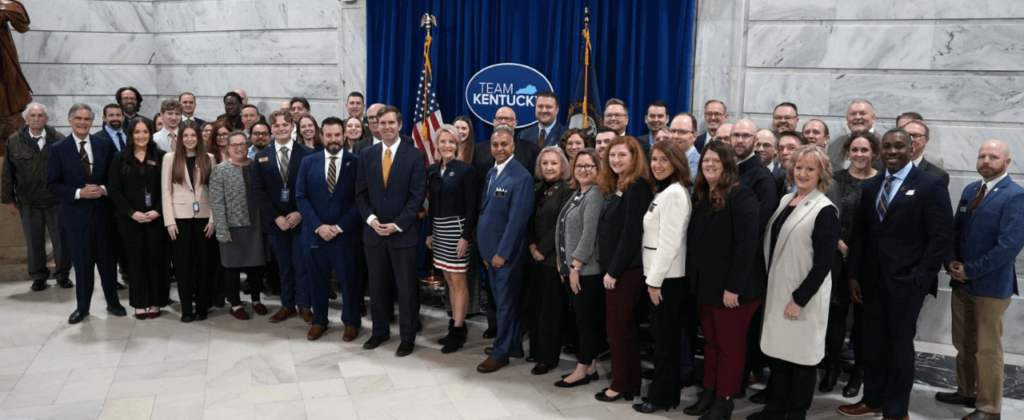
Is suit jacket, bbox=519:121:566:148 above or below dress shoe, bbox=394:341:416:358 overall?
above

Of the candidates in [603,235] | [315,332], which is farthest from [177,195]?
[603,235]

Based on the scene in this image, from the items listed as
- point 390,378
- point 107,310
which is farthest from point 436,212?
point 107,310

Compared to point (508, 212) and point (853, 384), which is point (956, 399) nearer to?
point (853, 384)

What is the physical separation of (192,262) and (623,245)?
3689 mm

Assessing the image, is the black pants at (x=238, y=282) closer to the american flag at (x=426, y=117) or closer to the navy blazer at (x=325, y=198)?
the navy blazer at (x=325, y=198)

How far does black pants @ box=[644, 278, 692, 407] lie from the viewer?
156 inches

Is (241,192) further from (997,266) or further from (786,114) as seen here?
(997,266)

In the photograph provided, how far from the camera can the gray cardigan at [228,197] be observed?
550cm

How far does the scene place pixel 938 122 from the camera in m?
5.51

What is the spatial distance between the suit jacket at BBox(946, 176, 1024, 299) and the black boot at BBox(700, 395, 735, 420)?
4.80ft

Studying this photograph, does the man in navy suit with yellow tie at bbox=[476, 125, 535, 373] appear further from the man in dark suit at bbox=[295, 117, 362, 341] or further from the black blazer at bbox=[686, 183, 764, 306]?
the black blazer at bbox=[686, 183, 764, 306]

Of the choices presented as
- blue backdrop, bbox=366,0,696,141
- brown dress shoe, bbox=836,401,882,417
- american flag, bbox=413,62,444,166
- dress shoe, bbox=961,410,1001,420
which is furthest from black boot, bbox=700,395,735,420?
american flag, bbox=413,62,444,166

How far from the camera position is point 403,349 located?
5016mm

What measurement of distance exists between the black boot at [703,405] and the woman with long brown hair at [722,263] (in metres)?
0.06
